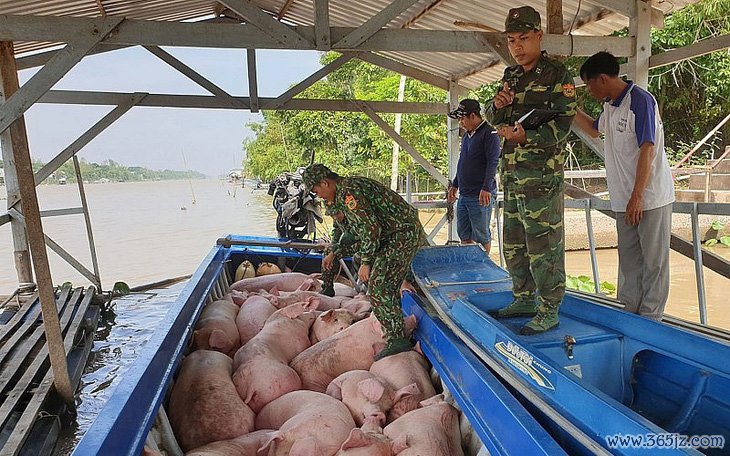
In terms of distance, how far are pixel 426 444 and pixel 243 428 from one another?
1.10 metres

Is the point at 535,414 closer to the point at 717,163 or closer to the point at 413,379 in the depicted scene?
the point at 413,379

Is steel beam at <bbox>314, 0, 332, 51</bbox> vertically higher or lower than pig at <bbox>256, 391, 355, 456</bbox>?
higher

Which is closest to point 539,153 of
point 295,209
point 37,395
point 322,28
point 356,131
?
point 322,28

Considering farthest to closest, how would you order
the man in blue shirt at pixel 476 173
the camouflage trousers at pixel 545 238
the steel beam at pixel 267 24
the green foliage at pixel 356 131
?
the green foliage at pixel 356 131 < the man in blue shirt at pixel 476 173 < the steel beam at pixel 267 24 < the camouflage trousers at pixel 545 238

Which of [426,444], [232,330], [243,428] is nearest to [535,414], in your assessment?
[426,444]

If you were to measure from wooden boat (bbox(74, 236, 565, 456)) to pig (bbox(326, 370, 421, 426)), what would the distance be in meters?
0.31

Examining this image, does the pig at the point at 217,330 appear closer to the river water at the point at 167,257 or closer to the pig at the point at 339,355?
the pig at the point at 339,355

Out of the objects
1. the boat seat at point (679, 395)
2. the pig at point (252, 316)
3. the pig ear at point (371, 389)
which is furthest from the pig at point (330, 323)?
the boat seat at point (679, 395)

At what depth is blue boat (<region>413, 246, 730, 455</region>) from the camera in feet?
5.31

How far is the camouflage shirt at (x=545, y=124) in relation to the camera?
8.19ft

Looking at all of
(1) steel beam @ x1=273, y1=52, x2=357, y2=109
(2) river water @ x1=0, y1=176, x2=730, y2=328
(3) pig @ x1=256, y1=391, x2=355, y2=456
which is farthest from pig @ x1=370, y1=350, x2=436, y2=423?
(2) river water @ x1=0, y1=176, x2=730, y2=328

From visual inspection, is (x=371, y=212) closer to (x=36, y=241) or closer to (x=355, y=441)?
(x=355, y=441)

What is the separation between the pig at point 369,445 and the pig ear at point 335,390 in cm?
70

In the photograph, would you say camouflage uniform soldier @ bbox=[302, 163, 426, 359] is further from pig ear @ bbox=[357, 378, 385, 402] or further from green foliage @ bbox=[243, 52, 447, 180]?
green foliage @ bbox=[243, 52, 447, 180]
